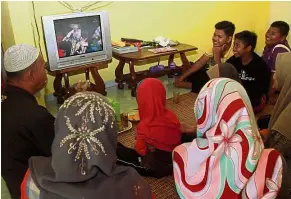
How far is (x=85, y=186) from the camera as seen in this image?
3.53 feet

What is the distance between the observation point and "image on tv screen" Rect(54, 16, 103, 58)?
315 centimetres

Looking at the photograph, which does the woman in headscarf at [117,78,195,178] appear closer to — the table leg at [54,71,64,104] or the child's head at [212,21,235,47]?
the table leg at [54,71,64,104]

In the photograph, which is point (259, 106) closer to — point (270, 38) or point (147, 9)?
point (270, 38)

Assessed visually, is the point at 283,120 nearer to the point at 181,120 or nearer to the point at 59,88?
the point at 181,120

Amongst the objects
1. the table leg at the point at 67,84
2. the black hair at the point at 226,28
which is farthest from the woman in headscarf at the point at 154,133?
the black hair at the point at 226,28

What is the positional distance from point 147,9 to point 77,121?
3034mm

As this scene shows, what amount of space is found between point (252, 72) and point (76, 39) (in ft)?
5.64

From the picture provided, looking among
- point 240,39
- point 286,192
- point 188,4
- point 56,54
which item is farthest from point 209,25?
point 286,192

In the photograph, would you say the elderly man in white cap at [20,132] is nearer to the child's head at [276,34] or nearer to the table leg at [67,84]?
the table leg at [67,84]

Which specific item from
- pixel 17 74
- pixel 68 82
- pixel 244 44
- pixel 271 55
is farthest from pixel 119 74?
pixel 17 74

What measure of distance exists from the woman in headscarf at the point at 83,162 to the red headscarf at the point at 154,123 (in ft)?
2.86

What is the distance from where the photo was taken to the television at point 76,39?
10.2ft

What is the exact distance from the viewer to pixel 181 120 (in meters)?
3.02

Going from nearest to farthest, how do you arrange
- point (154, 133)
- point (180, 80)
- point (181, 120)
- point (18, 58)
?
point (18, 58) < point (154, 133) < point (181, 120) < point (180, 80)
